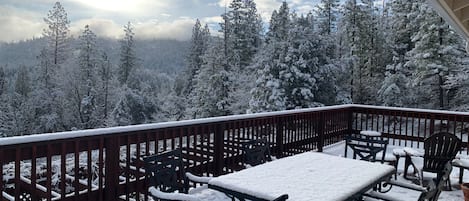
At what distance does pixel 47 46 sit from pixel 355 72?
18.4 metres

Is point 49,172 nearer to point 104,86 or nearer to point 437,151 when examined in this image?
point 437,151

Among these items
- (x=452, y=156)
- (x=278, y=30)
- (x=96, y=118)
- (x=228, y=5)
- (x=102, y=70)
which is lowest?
(x=96, y=118)

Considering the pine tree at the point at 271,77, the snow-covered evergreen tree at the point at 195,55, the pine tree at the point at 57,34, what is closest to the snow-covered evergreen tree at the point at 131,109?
the snow-covered evergreen tree at the point at 195,55

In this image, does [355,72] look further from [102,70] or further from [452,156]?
[452,156]

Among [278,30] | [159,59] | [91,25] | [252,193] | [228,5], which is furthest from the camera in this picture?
[159,59]

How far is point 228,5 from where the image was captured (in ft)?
83.6

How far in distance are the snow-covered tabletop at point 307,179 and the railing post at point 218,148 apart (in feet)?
4.24

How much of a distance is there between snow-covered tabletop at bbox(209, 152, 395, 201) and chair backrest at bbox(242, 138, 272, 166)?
0.46 m

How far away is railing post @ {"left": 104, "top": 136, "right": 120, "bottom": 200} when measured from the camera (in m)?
3.54

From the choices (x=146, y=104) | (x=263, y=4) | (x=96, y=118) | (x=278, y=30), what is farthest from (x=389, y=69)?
(x=96, y=118)

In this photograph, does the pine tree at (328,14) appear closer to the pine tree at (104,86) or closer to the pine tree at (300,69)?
the pine tree at (300,69)

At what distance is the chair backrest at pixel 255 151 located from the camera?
Answer: 156 inches

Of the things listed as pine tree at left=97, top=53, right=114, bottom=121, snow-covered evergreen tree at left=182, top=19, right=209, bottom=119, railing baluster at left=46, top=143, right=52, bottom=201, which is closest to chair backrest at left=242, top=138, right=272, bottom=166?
railing baluster at left=46, top=143, right=52, bottom=201

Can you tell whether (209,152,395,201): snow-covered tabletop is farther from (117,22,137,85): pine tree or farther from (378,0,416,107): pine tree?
(117,22,137,85): pine tree
